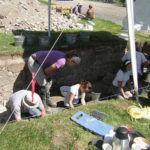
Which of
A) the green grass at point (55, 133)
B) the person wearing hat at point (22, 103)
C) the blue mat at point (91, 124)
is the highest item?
the person wearing hat at point (22, 103)

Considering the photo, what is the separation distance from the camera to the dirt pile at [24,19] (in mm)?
7641

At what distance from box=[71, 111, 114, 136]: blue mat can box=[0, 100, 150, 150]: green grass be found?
71mm

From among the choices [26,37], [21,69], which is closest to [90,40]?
[26,37]

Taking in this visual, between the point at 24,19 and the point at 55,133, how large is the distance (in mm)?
6279

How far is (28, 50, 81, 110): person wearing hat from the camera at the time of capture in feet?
13.1

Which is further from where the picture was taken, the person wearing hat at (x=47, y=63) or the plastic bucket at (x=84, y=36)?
the plastic bucket at (x=84, y=36)

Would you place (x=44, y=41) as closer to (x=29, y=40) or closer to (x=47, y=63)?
(x=29, y=40)

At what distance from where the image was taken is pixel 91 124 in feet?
10.5

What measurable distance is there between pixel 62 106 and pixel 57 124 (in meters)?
1.67

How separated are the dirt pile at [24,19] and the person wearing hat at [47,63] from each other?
336 cm

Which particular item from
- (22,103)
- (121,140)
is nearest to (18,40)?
(22,103)

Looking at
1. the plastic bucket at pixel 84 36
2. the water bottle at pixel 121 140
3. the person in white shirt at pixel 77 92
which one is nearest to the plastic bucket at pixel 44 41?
the plastic bucket at pixel 84 36

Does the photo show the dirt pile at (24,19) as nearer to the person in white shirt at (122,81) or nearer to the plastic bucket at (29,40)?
the plastic bucket at (29,40)

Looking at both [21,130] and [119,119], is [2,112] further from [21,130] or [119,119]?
[119,119]
